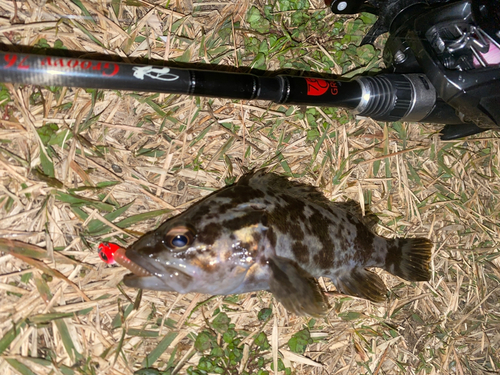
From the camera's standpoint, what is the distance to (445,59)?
2.67m

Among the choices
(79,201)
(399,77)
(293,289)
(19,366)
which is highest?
(399,77)

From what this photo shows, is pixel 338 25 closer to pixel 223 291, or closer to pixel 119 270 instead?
pixel 223 291

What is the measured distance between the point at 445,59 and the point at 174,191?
2.13 meters

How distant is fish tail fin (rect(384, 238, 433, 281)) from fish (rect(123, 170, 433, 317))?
0.29 metres

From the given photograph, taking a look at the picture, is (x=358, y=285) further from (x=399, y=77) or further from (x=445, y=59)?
(x=445, y=59)

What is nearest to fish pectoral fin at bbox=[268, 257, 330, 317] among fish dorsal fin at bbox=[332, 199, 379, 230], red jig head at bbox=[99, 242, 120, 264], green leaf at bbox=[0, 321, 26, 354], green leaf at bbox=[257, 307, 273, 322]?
green leaf at bbox=[257, 307, 273, 322]

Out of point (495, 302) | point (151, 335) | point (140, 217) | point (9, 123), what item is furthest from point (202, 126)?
point (495, 302)

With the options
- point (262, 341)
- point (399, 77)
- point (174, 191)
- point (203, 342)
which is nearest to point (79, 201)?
point (174, 191)

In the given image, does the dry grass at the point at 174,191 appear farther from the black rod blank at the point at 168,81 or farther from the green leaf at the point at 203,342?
the black rod blank at the point at 168,81

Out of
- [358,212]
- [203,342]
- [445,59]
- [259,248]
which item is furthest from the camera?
[358,212]

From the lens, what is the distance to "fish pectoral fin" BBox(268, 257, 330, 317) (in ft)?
8.07

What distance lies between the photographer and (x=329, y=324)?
135 inches

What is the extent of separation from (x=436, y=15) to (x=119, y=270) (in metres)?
2.81

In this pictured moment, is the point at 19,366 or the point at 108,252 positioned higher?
the point at 108,252
